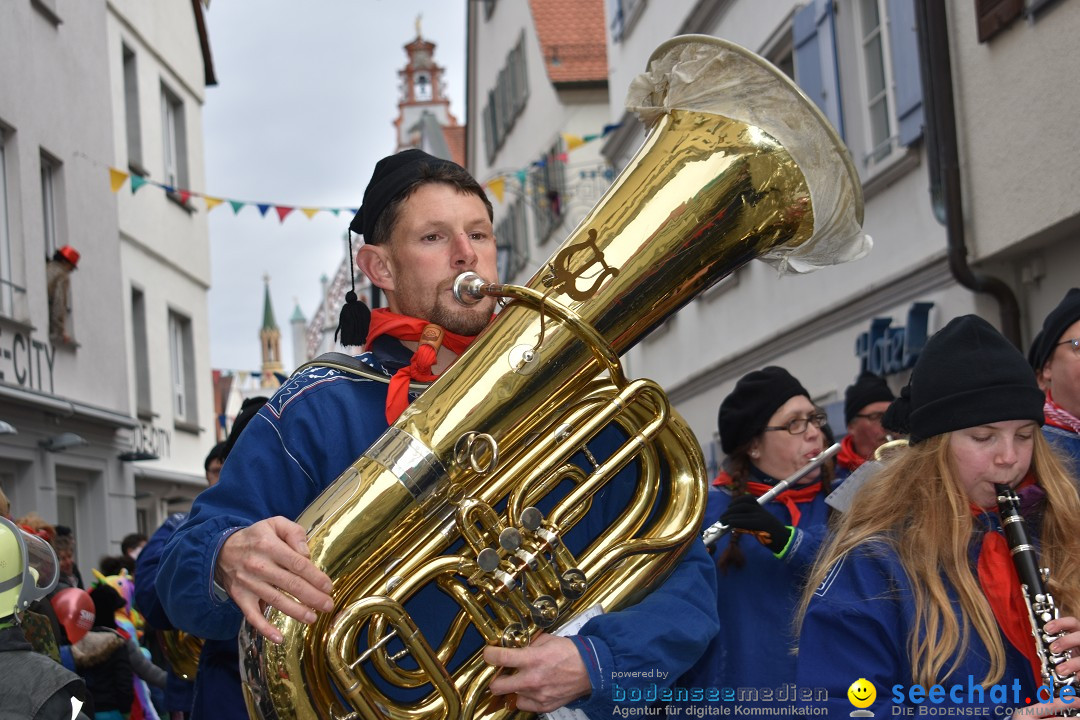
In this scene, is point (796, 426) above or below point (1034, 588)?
above

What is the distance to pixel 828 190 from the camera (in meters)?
2.59

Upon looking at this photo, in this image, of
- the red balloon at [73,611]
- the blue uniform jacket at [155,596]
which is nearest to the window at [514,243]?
the red balloon at [73,611]

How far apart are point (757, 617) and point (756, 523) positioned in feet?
1.48

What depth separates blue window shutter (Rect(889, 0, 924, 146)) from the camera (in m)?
8.02

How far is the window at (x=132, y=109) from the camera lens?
46.8 ft

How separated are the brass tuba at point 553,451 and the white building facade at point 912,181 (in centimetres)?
448

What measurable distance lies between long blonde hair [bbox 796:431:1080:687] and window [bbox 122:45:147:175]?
42.5ft

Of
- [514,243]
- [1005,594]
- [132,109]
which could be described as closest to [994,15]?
[1005,594]

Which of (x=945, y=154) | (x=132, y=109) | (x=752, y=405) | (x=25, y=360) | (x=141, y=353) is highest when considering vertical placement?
(x=132, y=109)

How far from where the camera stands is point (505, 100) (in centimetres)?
2350

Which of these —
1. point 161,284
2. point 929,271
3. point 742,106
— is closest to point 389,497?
point 742,106

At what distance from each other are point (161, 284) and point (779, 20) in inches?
325

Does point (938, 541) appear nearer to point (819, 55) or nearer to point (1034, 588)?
point (1034, 588)

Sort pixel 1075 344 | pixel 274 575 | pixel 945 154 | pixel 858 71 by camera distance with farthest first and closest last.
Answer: pixel 858 71 → pixel 945 154 → pixel 1075 344 → pixel 274 575
